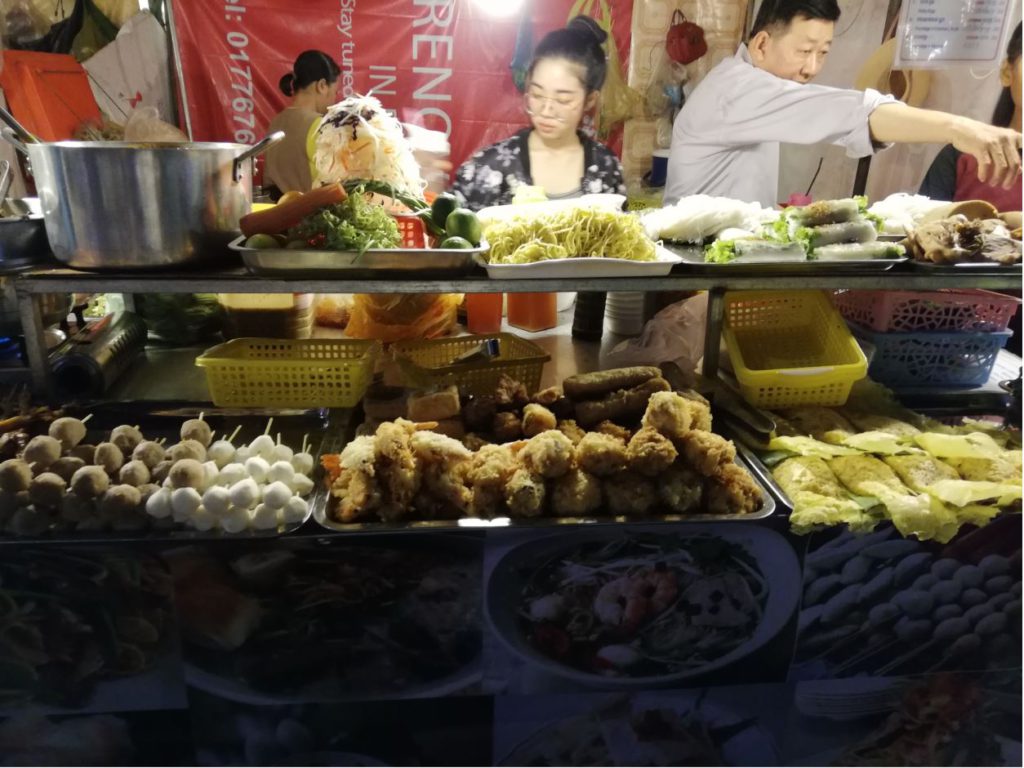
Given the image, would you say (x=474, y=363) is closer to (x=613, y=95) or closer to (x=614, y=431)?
(x=614, y=431)

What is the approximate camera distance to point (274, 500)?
186 cm

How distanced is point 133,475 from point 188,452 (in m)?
0.15

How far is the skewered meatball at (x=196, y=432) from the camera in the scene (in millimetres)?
2098

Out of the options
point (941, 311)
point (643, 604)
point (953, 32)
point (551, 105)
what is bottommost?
point (643, 604)

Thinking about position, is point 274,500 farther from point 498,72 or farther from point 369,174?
point 498,72

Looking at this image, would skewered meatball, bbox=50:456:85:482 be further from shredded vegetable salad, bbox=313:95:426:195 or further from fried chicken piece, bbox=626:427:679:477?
fried chicken piece, bbox=626:427:679:477

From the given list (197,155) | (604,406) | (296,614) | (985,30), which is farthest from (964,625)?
(985,30)

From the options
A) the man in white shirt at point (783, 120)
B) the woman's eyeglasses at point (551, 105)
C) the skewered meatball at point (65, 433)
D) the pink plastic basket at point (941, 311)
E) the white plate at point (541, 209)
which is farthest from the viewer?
the woman's eyeglasses at point (551, 105)

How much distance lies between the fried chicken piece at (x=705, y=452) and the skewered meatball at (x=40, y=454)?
181cm

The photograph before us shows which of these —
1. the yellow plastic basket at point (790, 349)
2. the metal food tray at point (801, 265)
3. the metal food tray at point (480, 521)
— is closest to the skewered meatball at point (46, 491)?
the metal food tray at point (480, 521)

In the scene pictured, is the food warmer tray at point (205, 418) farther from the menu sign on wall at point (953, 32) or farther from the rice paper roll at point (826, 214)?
the menu sign on wall at point (953, 32)

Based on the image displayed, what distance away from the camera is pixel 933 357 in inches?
112

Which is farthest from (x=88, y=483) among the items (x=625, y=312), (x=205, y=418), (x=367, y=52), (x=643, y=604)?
(x=367, y=52)

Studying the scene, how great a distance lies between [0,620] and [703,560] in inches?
77.3
